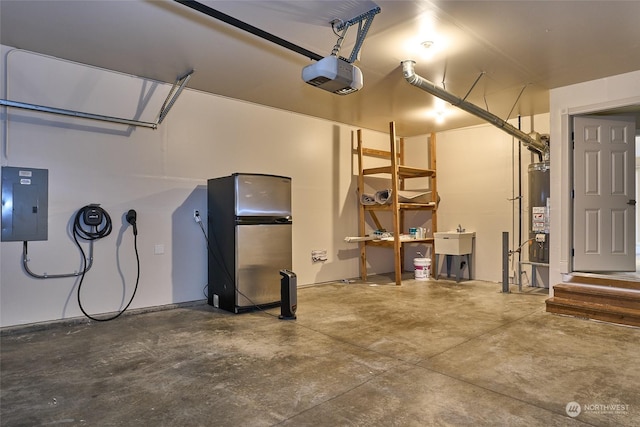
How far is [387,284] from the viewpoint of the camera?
20.8 feet

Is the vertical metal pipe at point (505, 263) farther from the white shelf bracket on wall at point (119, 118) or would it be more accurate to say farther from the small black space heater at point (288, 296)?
the white shelf bracket on wall at point (119, 118)

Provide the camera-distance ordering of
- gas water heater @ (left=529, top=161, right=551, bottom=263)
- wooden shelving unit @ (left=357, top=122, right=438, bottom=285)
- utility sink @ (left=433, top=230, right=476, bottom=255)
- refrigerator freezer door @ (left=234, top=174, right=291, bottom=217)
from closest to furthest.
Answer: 1. refrigerator freezer door @ (left=234, top=174, right=291, bottom=217)
2. gas water heater @ (left=529, top=161, right=551, bottom=263)
3. wooden shelving unit @ (left=357, top=122, right=438, bottom=285)
4. utility sink @ (left=433, top=230, right=476, bottom=255)

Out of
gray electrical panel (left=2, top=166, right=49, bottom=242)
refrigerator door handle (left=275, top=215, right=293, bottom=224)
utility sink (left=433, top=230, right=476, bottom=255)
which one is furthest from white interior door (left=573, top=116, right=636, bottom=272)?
gray electrical panel (left=2, top=166, right=49, bottom=242)

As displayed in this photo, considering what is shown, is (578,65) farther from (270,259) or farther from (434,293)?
(270,259)

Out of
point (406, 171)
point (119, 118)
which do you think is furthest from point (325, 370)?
point (406, 171)

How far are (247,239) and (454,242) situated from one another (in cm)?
368

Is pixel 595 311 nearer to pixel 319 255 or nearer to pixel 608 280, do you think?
pixel 608 280

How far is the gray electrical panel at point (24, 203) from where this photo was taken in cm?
372

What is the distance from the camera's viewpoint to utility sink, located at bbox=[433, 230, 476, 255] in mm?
6452

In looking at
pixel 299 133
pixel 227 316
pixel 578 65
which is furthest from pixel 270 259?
pixel 578 65

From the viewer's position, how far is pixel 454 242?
6484 millimetres

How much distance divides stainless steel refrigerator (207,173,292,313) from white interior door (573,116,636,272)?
145 inches

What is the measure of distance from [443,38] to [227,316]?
11.9 ft

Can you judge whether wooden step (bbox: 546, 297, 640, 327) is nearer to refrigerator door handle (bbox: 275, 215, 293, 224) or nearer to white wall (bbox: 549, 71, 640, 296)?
white wall (bbox: 549, 71, 640, 296)
